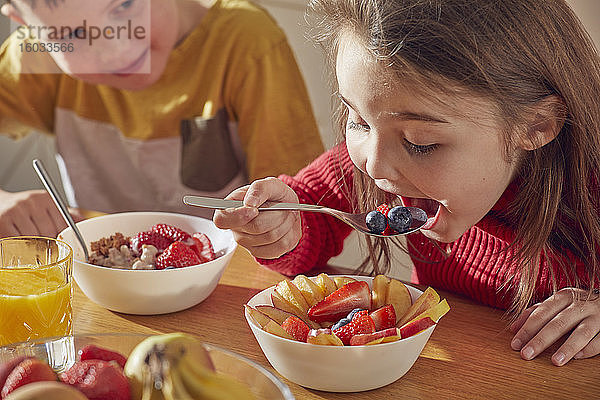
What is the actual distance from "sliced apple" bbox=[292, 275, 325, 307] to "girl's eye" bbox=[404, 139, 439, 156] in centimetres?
22

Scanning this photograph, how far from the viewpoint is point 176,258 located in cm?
104

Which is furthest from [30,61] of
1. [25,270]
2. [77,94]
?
[25,270]

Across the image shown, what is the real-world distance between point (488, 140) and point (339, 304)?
27 centimetres

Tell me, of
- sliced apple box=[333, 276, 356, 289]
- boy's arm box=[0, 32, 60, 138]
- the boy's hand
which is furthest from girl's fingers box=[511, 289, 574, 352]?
boy's arm box=[0, 32, 60, 138]

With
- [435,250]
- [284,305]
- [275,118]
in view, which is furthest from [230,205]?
[275,118]

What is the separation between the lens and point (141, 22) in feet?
5.58

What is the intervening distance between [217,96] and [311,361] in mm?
1044

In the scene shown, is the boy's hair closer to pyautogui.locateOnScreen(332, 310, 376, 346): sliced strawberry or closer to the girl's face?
the girl's face

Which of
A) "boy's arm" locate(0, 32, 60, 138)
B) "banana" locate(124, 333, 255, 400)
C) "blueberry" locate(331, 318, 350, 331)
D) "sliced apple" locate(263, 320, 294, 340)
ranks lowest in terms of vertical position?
"boy's arm" locate(0, 32, 60, 138)

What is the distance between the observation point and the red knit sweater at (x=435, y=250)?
3.70 feet

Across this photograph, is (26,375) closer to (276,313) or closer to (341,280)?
(276,313)

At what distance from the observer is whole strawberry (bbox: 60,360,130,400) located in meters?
0.62

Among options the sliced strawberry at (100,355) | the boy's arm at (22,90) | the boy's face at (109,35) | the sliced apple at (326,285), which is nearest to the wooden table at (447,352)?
the sliced apple at (326,285)

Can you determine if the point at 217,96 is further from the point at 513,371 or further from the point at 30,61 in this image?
the point at 513,371
